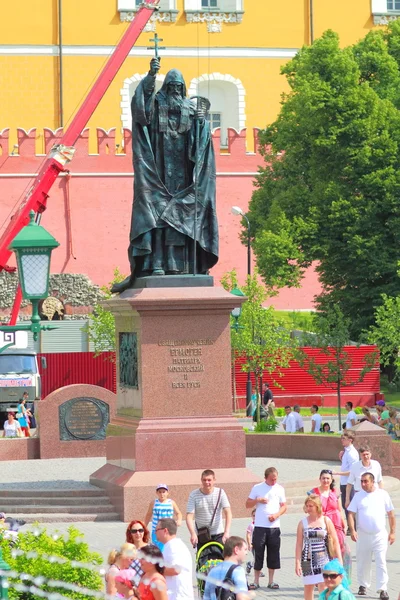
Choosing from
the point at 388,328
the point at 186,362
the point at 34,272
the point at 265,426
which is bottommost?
the point at 265,426

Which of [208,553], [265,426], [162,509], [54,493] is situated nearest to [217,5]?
[265,426]

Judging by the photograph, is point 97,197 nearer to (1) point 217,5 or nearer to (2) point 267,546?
(1) point 217,5

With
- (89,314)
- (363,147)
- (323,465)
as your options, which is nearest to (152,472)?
(323,465)

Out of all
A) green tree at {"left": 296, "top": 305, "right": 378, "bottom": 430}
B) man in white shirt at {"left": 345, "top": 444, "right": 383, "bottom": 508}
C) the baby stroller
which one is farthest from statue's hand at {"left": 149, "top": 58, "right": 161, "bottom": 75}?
green tree at {"left": 296, "top": 305, "right": 378, "bottom": 430}

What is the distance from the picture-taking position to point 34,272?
14508 millimetres

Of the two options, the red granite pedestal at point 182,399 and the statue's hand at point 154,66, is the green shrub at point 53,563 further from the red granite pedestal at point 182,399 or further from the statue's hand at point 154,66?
the statue's hand at point 154,66

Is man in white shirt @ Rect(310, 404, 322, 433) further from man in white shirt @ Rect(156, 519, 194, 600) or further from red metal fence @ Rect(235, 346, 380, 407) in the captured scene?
man in white shirt @ Rect(156, 519, 194, 600)

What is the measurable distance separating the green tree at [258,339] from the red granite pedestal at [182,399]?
26.6 meters

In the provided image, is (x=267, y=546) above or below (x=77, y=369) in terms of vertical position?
below

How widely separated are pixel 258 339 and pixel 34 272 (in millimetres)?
33485

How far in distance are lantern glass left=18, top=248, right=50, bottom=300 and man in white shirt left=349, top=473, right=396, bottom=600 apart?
367 centimetres

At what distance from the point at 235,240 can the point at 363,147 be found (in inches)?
627

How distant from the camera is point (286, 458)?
2712 cm

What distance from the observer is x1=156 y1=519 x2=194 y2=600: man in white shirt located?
38.7ft
